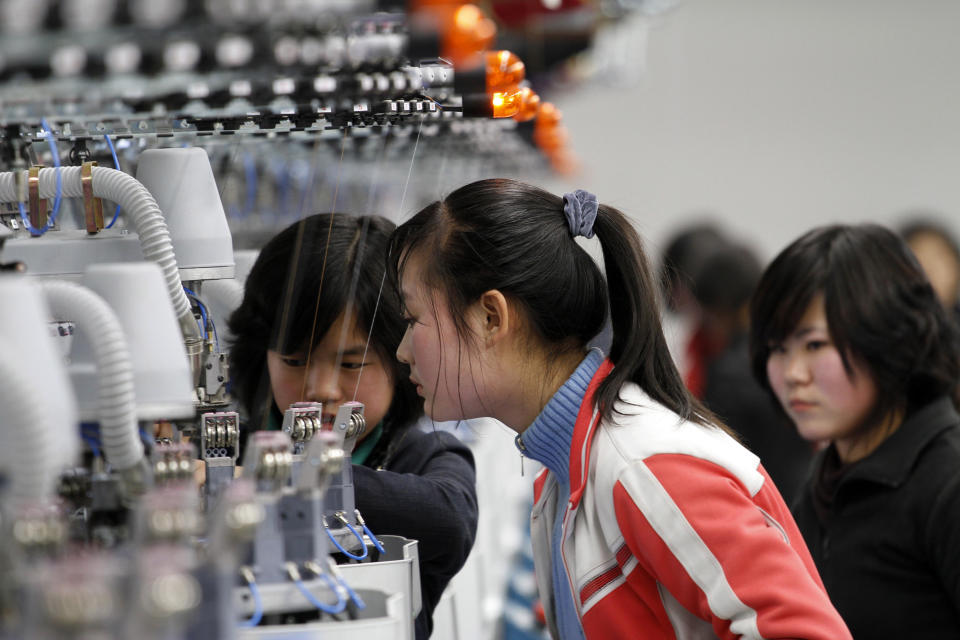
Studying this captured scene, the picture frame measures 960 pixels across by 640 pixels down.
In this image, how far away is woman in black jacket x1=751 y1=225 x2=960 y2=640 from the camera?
182 cm

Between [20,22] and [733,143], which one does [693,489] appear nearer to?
[20,22]

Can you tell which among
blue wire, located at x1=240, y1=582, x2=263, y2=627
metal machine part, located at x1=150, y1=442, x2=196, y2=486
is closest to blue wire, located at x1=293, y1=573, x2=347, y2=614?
blue wire, located at x1=240, y1=582, x2=263, y2=627

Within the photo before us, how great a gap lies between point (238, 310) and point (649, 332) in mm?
557

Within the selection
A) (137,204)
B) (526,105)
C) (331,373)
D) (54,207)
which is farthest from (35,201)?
(526,105)

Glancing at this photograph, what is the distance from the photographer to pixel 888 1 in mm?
9430

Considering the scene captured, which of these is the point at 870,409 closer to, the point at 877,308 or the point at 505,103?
the point at 877,308

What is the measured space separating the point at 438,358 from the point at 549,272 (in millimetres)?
183

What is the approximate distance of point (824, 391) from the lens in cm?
205

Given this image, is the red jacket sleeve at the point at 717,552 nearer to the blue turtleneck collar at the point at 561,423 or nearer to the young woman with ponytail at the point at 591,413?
the young woman with ponytail at the point at 591,413

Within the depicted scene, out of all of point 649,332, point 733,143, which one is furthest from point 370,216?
point 733,143

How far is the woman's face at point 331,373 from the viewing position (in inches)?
61.7

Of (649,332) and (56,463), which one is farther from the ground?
(56,463)

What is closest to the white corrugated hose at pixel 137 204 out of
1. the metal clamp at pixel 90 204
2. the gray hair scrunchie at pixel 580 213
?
the metal clamp at pixel 90 204

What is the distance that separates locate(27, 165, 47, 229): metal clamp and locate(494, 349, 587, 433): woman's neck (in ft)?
1.99
